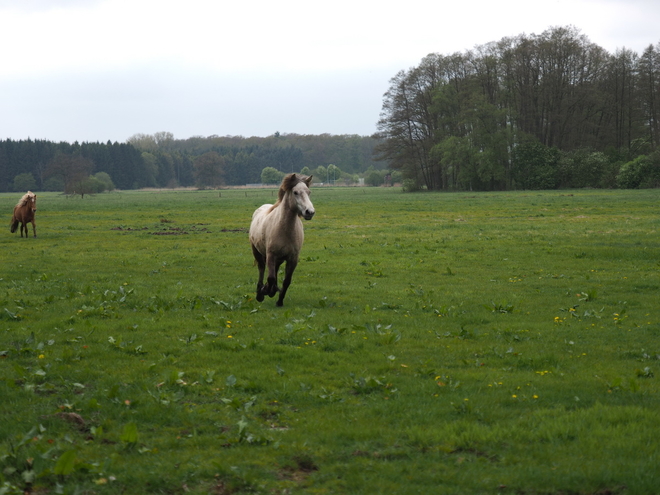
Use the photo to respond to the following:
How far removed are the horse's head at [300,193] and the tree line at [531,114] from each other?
73764 mm

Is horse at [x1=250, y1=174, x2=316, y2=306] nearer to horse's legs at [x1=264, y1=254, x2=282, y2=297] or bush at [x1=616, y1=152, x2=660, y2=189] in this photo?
horse's legs at [x1=264, y1=254, x2=282, y2=297]

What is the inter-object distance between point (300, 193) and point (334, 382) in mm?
5297

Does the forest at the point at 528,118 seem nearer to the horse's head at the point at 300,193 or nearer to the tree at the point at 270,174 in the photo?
the horse's head at the point at 300,193

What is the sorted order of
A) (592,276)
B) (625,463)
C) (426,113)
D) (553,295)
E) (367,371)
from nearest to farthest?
(625,463)
(367,371)
(553,295)
(592,276)
(426,113)

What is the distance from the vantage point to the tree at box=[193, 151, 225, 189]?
178375mm

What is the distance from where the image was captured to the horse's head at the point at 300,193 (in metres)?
12.3

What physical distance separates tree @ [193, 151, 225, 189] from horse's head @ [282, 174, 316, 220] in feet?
558

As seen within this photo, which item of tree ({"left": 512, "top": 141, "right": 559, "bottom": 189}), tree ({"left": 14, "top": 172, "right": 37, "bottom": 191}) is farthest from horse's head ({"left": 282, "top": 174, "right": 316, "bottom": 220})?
tree ({"left": 14, "top": 172, "right": 37, "bottom": 191})

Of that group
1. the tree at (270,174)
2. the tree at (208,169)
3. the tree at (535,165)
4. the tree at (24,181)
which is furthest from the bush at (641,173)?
the tree at (24,181)

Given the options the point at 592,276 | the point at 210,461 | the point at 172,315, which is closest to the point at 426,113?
the point at 592,276

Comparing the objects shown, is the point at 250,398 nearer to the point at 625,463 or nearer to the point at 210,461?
the point at 210,461

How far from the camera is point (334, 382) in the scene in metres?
8.20

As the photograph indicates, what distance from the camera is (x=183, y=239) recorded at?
29.7m

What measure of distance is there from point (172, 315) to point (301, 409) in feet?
19.5
